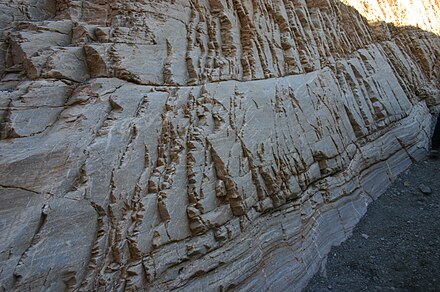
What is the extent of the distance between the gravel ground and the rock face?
27 cm

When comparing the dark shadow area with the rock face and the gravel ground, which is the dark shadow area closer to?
the gravel ground

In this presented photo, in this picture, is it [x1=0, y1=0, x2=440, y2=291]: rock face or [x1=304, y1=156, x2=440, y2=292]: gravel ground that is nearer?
[x1=0, y1=0, x2=440, y2=291]: rock face

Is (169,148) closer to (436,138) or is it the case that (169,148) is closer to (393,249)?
(393,249)

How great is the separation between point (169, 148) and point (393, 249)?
14.0ft

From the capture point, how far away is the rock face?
313cm

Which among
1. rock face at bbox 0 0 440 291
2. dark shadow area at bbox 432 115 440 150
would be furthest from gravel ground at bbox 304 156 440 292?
dark shadow area at bbox 432 115 440 150

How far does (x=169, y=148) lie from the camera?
392 centimetres

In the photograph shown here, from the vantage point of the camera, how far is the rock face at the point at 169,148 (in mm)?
3131

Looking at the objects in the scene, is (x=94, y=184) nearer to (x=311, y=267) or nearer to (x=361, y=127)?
(x=311, y=267)

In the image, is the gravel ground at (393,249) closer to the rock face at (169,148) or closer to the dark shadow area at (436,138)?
the rock face at (169,148)

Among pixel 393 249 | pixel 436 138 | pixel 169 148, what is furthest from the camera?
pixel 436 138

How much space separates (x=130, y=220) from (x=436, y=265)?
473 cm

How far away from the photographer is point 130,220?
345 centimetres

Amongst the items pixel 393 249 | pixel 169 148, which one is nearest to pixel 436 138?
pixel 393 249
